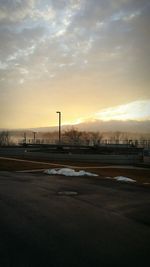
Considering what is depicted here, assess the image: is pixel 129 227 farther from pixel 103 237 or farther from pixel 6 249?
pixel 6 249

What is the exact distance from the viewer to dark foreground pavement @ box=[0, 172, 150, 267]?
573 centimetres

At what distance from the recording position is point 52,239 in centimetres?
675

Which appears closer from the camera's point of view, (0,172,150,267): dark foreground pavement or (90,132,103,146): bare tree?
(0,172,150,267): dark foreground pavement

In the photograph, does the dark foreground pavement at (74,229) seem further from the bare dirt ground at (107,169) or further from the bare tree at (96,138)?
the bare tree at (96,138)

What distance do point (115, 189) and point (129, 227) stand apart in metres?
6.32

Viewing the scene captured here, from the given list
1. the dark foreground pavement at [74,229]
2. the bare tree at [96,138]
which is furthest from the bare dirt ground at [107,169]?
the bare tree at [96,138]

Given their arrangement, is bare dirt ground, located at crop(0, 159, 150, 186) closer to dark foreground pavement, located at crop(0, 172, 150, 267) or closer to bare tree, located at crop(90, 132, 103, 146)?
dark foreground pavement, located at crop(0, 172, 150, 267)

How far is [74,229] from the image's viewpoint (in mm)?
7539

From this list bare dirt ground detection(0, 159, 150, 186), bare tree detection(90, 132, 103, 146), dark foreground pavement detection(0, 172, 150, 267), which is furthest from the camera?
bare tree detection(90, 132, 103, 146)

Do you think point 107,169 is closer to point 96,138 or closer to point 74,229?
point 74,229

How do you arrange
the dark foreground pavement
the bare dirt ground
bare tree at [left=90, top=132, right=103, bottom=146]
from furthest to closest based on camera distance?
bare tree at [left=90, top=132, right=103, bottom=146] < the bare dirt ground < the dark foreground pavement

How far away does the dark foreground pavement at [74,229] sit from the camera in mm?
5730

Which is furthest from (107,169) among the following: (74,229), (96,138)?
(96,138)

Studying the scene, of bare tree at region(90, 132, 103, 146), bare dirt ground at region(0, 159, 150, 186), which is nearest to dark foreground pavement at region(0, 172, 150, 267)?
bare dirt ground at region(0, 159, 150, 186)
